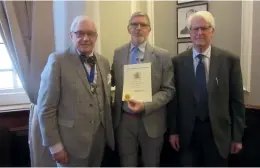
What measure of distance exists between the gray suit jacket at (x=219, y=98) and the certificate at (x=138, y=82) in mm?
230

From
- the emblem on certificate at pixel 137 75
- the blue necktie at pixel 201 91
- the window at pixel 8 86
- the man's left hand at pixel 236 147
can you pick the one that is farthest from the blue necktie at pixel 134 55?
the window at pixel 8 86

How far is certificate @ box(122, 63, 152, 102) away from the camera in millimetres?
1790

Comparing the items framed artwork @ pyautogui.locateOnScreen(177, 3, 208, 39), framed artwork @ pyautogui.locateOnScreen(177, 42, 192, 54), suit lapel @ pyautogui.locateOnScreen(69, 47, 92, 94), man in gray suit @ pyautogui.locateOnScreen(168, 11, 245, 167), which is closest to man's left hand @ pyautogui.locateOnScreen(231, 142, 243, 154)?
man in gray suit @ pyautogui.locateOnScreen(168, 11, 245, 167)

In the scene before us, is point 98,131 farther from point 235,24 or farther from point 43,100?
→ point 235,24

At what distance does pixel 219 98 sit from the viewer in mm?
1702

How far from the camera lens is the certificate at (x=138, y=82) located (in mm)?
1790

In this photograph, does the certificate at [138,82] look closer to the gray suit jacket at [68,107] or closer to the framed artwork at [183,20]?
the gray suit jacket at [68,107]

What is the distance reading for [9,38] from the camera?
2.08 m

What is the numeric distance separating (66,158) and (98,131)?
0.88 ft

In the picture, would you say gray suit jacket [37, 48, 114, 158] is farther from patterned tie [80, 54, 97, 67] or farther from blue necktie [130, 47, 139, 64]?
blue necktie [130, 47, 139, 64]

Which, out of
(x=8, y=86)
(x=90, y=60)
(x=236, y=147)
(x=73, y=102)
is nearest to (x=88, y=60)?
(x=90, y=60)

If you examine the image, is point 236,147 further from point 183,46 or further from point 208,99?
point 183,46

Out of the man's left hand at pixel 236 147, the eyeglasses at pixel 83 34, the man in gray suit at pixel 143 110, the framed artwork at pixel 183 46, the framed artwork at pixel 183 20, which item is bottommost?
the man's left hand at pixel 236 147

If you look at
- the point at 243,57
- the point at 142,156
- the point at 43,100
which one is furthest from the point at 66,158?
the point at 243,57
